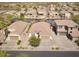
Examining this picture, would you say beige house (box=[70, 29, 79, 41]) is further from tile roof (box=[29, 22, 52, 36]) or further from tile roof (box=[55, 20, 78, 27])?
tile roof (box=[29, 22, 52, 36])

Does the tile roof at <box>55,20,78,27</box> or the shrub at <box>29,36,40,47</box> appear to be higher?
the tile roof at <box>55,20,78,27</box>

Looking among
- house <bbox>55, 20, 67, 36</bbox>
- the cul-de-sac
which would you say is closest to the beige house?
the cul-de-sac

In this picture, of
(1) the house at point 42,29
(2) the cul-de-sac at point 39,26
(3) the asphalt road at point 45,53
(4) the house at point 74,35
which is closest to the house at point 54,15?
(2) the cul-de-sac at point 39,26

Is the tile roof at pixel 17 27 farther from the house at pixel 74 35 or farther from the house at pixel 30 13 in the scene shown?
the house at pixel 74 35

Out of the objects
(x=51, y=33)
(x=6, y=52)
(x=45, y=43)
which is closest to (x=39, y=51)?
(x=45, y=43)

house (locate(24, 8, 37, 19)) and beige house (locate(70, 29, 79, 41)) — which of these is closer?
beige house (locate(70, 29, 79, 41))

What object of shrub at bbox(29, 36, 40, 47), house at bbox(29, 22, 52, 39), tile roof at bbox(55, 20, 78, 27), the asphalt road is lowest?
the asphalt road

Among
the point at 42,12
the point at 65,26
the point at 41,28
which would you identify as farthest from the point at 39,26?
the point at 65,26
